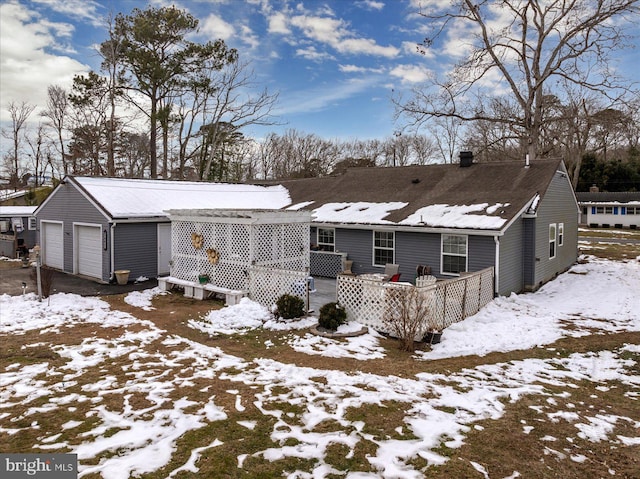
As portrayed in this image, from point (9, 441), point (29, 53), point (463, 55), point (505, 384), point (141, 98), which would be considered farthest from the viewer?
point (141, 98)

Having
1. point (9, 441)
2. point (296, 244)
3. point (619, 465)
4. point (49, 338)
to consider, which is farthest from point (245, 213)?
point (619, 465)

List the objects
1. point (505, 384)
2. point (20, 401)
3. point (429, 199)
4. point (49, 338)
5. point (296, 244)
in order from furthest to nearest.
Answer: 1. point (429, 199)
2. point (296, 244)
3. point (49, 338)
4. point (505, 384)
5. point (20, 401)

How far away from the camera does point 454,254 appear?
13.9 metres

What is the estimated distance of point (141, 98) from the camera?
31516 millimetres

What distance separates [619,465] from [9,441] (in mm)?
7054

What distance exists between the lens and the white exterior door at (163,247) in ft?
54.8

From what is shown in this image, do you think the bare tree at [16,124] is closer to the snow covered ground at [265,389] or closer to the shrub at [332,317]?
the snow covered ground at [265,389]

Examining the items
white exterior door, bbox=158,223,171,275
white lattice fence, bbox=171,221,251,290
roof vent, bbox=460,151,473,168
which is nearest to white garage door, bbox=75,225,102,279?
white exterior door, bbox=158,223,171,275

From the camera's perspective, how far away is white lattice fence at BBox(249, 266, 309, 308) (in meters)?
11.1

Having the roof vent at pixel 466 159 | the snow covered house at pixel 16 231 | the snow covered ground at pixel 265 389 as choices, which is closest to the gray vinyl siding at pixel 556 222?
the roof vent at pixel 466 159

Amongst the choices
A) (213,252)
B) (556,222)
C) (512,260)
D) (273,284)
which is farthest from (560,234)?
(213,252)

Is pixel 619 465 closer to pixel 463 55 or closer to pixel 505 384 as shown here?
pixel 505 384

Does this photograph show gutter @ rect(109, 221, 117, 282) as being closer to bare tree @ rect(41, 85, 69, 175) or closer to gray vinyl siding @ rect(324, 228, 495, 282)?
gray vinyl siding @ rect(324, 228, 495, 282)

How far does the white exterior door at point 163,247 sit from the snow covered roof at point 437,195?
607 centimetres
